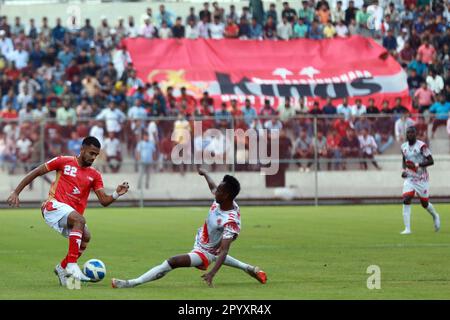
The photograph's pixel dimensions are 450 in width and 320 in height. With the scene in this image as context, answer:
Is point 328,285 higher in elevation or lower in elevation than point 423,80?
higher

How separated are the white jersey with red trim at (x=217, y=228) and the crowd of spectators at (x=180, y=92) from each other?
21383 millimetres

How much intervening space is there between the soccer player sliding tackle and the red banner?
26.9m

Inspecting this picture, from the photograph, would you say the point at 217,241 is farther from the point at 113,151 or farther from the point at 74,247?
the point at 113,151

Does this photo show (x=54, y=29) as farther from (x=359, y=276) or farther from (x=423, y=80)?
(x=359, y=276)

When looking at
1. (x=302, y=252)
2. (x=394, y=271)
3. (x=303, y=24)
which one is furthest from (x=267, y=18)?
(x=394, y=271)

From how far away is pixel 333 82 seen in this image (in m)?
43.8

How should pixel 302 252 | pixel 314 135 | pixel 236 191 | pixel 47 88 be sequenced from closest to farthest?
1. pixel 236 191
2. pixel 302 252
3. pixel 314 135
4. pixel 47 88

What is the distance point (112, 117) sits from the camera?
38.0 meters

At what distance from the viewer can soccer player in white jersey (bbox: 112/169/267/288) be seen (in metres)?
14.8

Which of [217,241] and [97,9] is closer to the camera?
[217,241]

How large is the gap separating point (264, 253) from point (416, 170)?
23.2 feet

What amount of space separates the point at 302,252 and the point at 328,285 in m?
5.53

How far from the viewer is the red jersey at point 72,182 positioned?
15836 mm

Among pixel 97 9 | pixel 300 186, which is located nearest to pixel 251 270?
pixel 300 186
